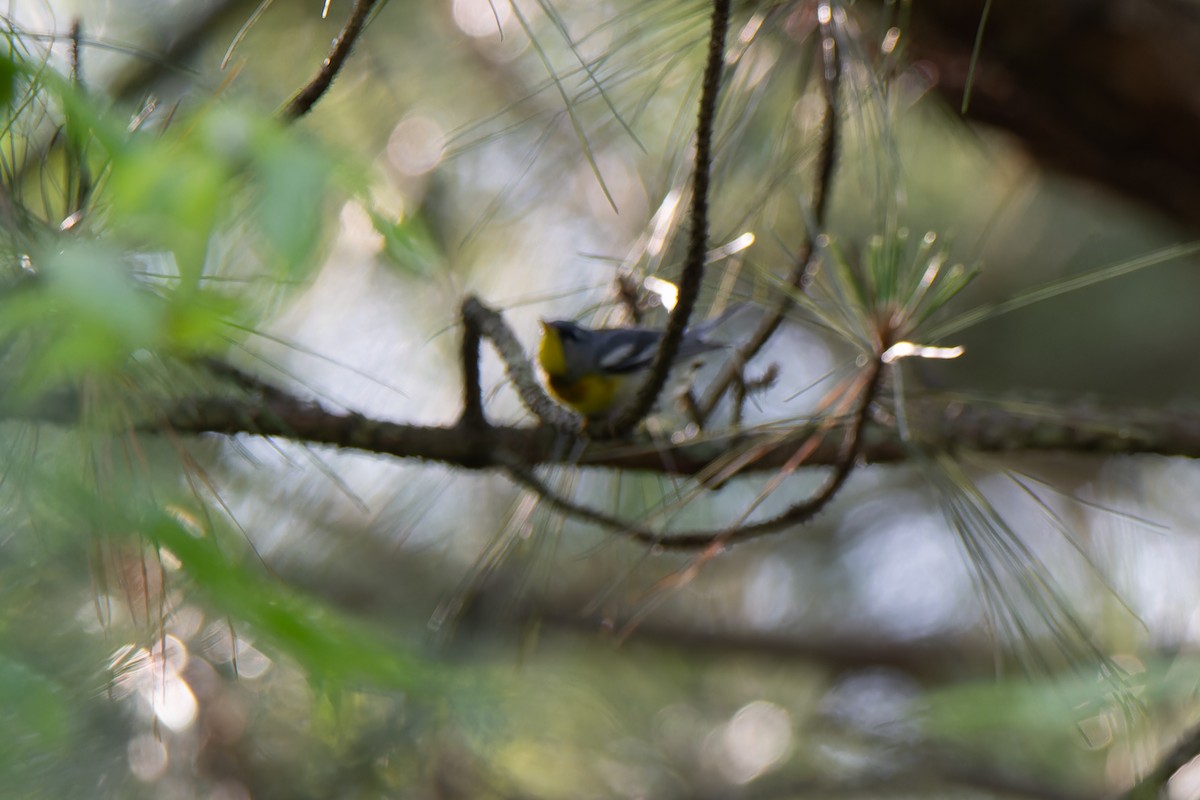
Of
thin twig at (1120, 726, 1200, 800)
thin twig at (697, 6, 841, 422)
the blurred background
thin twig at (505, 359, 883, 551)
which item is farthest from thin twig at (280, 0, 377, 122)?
thin twig at (1120, 726, 1200, 800)

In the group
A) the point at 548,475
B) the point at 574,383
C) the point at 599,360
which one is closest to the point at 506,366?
the point at 548,475

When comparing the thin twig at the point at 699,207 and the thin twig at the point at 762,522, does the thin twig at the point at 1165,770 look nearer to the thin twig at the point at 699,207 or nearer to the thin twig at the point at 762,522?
the thin twig at the point at 762,522

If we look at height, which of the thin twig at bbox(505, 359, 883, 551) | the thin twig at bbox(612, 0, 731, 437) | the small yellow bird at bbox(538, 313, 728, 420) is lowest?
the thin twig at bbox(505, 359, 883, 551)

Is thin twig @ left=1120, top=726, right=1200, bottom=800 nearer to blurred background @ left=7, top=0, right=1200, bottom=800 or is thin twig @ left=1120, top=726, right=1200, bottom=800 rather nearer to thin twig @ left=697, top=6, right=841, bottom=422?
blurred background @ left=7, top=0, right=1200, bottom=800

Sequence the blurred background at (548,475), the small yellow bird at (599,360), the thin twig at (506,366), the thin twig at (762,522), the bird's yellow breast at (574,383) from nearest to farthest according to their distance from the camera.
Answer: the blurred background at (548,475)
the thin twig at (762,522)
the thin twig at (506,366)
the small yellow bird at (599,360)
the bird's yellow breast at (574,383)

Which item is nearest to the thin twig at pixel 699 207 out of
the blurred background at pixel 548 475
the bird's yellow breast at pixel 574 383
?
the blurred background at pixel 548 475
